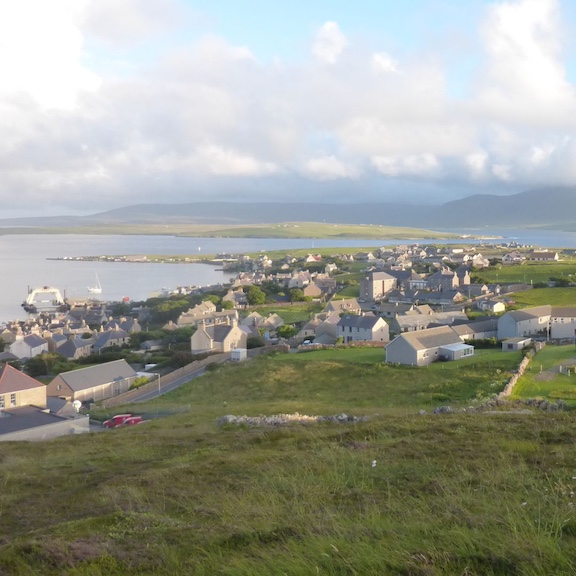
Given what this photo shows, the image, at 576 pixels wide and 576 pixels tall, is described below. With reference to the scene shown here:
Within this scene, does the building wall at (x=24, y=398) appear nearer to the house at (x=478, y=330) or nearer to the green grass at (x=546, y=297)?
the house at (x=478, y=330)

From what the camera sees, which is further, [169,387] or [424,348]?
[169,387]

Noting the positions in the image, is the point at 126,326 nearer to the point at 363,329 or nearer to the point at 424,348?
the point at 363,329

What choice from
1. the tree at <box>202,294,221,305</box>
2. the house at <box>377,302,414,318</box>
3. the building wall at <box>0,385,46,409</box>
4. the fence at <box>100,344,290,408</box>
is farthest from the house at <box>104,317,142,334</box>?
the building wall at <box>0,385,46,409</box>

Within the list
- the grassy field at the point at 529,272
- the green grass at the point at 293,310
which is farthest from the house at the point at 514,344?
the grassy field at the point at 529,272

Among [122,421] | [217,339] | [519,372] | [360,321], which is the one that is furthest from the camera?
[217,339]

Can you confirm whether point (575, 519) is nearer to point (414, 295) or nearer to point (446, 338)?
point (446, 338)

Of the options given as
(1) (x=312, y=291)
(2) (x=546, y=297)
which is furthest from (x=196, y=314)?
(2) (x=546, y=297)
